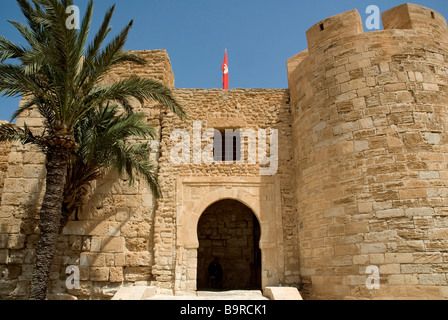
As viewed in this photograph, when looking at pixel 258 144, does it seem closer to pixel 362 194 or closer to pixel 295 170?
pixel 295 170

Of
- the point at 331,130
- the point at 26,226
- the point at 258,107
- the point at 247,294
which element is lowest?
the point at 247,294

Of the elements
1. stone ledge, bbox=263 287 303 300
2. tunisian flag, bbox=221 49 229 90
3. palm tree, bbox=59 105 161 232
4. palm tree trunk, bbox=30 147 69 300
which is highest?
tunisian flag, bbox=221 49 229 90

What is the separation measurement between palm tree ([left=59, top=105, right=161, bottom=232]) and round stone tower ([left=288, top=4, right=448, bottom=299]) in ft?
11.9

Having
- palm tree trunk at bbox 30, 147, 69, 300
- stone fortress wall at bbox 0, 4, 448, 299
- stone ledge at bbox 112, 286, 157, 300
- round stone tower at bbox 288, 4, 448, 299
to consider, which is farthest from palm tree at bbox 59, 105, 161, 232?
round stone tower at bbox 288, 4, 448, 299

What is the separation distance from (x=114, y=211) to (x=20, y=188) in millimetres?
2283

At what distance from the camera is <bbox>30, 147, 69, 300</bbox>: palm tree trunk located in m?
6.18

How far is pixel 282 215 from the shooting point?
8.13 m

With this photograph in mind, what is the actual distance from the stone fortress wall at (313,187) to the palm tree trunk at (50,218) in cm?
155

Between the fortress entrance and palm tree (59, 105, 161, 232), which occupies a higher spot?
palm tree (59, 105, 161, 232)

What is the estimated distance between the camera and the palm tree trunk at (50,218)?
618 centimetres

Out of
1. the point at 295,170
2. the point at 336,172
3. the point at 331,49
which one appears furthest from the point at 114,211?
the point at 331,49
